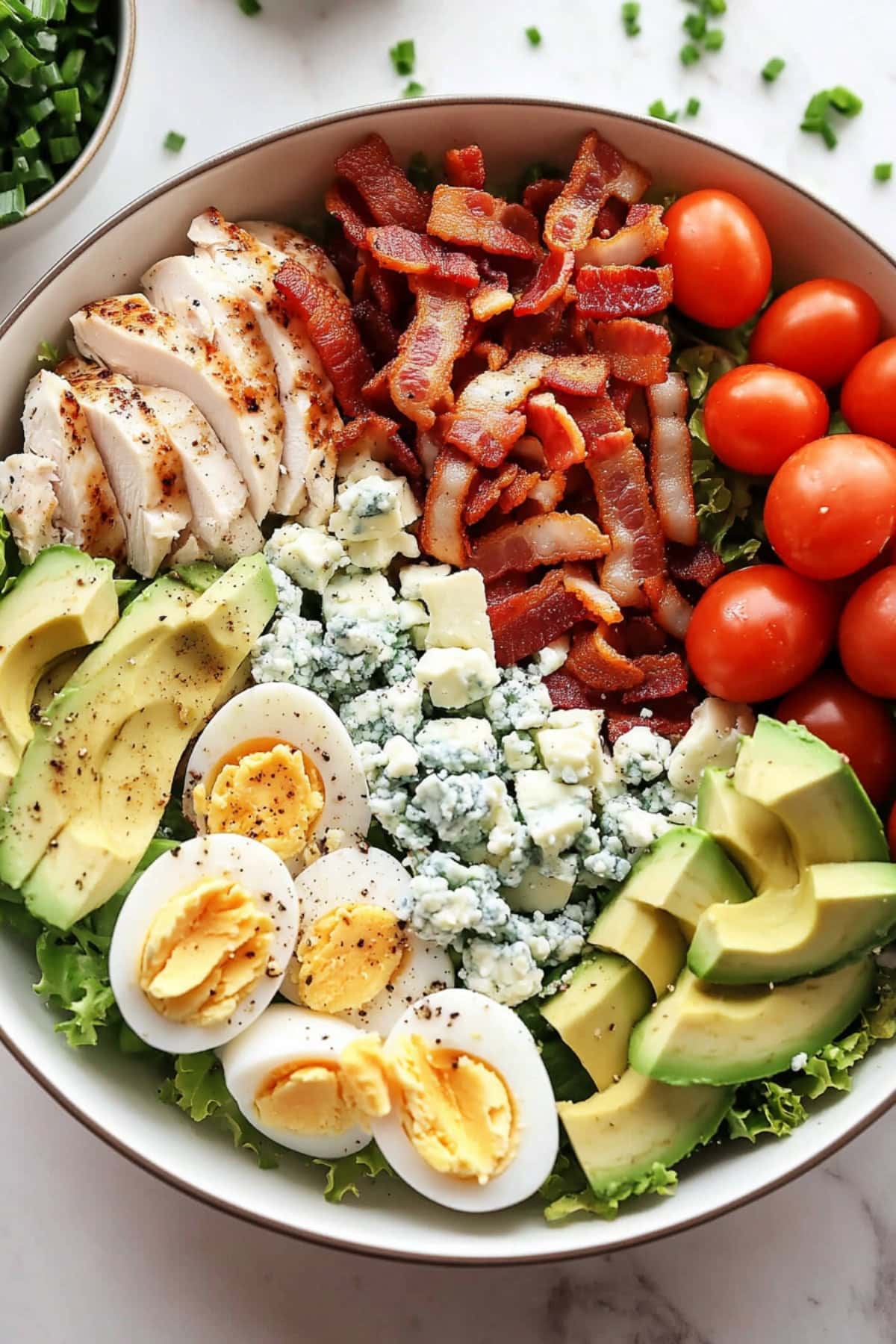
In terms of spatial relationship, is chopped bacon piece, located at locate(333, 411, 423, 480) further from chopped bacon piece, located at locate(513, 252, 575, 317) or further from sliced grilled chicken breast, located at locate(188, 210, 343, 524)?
chopped bacon piece, located at locate(513, 252, 575, 317)

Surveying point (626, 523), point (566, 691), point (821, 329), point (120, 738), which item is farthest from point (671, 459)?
→ point (120, 738)

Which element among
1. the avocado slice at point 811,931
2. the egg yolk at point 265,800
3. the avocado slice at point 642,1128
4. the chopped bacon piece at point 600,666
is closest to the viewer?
the avocado slice at point 811,931

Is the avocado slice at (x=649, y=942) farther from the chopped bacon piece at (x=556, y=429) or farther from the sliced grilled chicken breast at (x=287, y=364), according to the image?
the sliced grilled chicken breast at (x=287, y=364)

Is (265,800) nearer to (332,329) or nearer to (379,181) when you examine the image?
(332,329)

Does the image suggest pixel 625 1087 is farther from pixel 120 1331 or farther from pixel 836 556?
pixel 120 1331

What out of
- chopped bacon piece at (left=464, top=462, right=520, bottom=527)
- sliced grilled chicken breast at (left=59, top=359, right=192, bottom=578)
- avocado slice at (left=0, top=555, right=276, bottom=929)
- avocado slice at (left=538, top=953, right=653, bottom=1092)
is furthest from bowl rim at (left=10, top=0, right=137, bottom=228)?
avocado slice at (left=538, top=953, right=653, bottom=1092)

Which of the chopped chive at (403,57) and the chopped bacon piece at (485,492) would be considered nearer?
the chopped bacon piece at (485,492)

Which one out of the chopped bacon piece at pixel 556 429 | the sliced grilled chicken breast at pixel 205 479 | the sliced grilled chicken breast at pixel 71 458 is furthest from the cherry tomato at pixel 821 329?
the sliced grilled chicken breast at pixel 71 458

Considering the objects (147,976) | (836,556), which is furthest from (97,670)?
(836,556)
